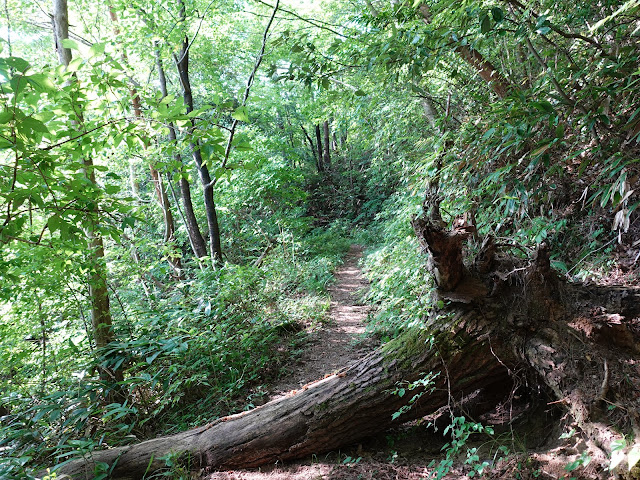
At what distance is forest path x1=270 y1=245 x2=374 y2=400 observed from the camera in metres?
4.71

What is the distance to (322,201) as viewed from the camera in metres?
19.7

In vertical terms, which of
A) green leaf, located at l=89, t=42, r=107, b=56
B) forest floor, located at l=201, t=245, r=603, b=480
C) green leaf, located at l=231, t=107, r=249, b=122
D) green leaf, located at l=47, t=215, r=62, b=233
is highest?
green leaf, located at l=89, t=42, r=107, b=56

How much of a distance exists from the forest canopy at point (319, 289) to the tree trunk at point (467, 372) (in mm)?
18

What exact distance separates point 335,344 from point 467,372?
2893 millimetres

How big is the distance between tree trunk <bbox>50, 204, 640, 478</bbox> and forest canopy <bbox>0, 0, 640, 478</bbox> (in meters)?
0.02

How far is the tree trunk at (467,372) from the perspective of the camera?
235 cm

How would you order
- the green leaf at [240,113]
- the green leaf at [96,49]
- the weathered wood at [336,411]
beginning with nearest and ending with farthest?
1. the green leaf at [96,49]
2. the green leaf at [240,113]
3. the weathered wood at [336,411]

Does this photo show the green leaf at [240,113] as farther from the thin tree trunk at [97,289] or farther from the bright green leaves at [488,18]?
the thin tree trunk at [97,289]

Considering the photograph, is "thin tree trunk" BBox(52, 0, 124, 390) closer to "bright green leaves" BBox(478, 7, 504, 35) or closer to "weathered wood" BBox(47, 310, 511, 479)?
"weathered wood" BBox(47, 310, 511, 479)

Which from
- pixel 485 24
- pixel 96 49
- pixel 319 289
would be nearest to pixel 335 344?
pixel 319 289

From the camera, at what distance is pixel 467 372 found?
112 inches

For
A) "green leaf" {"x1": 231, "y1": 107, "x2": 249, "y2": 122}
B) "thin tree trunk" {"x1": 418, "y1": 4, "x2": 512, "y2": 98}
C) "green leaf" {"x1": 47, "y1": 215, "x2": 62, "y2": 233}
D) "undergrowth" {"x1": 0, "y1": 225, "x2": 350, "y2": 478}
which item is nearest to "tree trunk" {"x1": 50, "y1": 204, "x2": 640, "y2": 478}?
"undergrowth" {"x1": 0, "y1": 225, "x2": 350, "y2": 478}

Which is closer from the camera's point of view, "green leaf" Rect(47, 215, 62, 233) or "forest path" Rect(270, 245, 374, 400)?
"green leaf" Rect(47, 215, 62, 233)

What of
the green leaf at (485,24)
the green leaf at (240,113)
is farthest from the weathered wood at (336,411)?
the green leaf at (240,113)
